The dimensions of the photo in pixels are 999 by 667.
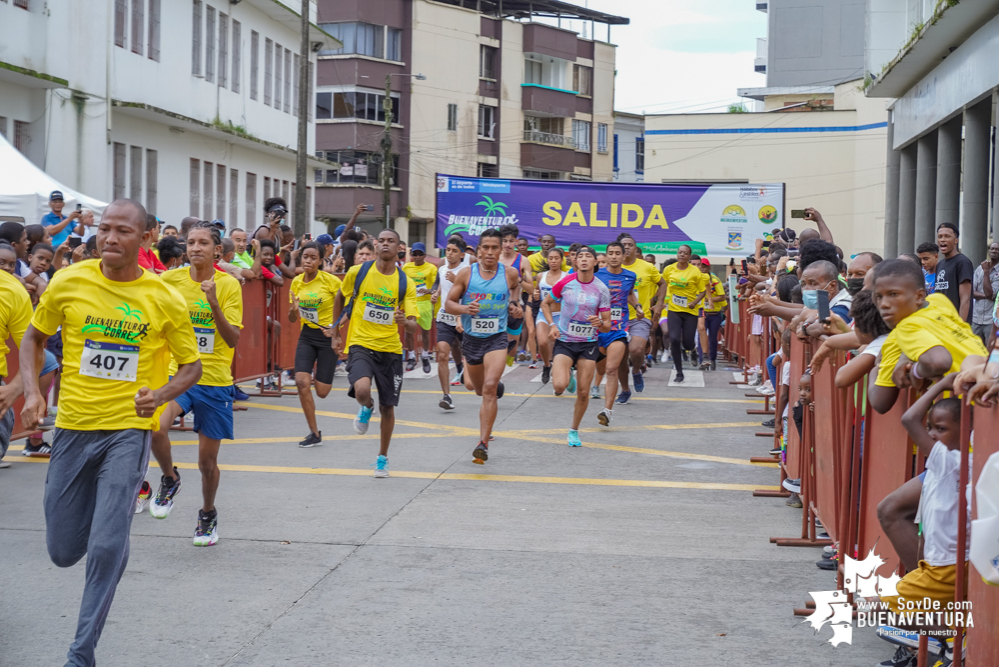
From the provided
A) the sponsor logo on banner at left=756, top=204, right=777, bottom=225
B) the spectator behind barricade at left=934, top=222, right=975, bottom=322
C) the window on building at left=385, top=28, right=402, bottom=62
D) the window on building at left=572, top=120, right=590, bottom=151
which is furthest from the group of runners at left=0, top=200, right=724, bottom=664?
the window on building at left=572, top=120, right=590, bottom=151

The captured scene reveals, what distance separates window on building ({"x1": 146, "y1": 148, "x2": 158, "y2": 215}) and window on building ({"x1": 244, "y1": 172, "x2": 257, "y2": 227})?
Result: 5960 mm

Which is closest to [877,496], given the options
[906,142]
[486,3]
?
[906,142]

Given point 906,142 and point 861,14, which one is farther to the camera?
point 861,14

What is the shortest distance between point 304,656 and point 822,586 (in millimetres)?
2912

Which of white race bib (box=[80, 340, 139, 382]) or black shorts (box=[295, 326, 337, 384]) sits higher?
white race bib (box=[80, 340, 139, 382])

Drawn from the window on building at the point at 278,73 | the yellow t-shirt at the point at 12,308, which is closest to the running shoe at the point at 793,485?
the yellow t-shirt at the point at 12,308

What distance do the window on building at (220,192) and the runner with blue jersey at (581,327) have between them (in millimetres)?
20072

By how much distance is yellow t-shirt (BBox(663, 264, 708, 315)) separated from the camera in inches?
689

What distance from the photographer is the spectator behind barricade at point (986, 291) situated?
12836 mm

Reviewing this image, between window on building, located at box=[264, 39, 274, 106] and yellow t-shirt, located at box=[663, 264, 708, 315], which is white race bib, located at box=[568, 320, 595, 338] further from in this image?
window on building, located at box=[264, 39, 274, 106]

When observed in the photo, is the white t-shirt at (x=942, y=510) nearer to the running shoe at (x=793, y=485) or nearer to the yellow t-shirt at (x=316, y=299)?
the running shoe at (x=793, y=485)

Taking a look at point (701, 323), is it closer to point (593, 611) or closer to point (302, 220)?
point (302, 220)

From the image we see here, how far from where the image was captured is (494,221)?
26.8 meters

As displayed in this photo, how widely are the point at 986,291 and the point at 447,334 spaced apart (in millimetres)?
6484
